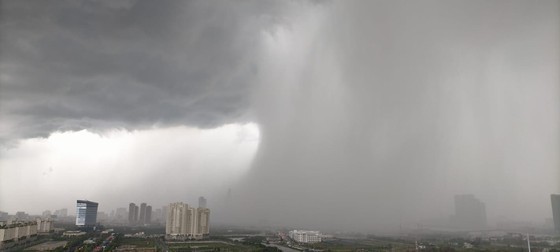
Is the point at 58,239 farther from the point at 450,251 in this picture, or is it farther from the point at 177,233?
the point at 450,251

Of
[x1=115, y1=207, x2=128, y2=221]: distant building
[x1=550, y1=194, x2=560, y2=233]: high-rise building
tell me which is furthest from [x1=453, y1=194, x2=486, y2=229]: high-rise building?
[x1=115, y1=207, x2=128, y2=221]: distant building

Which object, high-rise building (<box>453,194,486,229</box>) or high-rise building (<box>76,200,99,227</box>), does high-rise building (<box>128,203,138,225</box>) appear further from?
high-rise building (<box>453,194,486,229</box>)

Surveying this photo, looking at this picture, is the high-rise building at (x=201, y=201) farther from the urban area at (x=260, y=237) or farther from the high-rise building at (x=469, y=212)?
the high-rise building at (x=469, y=212)

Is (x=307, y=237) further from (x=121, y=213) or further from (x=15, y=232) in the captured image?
(x=121, y=213)

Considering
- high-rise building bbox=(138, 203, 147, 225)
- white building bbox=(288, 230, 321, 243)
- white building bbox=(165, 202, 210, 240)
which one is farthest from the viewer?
high-rise building bbox=(138, 203, 147, 225)

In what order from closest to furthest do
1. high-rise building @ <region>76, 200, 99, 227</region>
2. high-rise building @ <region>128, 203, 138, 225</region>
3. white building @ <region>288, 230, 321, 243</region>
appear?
white building @ <region>288, 230, 321, 243</region> < high-rise building @ <region>76, 200, 99, 227</region> < high-rise building @ <region>128, 203, 138, 225</region>

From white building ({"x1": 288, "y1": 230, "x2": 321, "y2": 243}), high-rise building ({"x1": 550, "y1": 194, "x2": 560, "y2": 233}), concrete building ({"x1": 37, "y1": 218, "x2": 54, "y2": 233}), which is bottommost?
white building ({"x1": 288, "y1": 230, "x2": 321, "y2": 243})

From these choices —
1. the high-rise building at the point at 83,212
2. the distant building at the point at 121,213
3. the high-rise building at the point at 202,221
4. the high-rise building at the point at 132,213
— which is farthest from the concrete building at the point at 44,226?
the distant building at the point at 121,213

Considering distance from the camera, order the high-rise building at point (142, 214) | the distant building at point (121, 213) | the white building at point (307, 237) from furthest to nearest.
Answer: the distant building at point (121, 213) → the high-rise building at point (142, 214) → the white building at point (307, 237)
